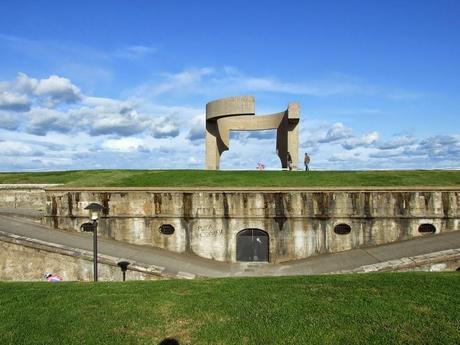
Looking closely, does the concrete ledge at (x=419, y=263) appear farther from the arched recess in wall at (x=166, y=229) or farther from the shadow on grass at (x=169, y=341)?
the shadow on grass at (x=169, y=341)

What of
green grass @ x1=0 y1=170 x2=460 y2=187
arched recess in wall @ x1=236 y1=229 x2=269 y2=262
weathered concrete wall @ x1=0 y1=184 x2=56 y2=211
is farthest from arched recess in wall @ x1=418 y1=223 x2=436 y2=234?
weathered concrete wall @ x1=0 y1=184 x2=56 y2=211

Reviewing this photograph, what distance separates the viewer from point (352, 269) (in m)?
16.2

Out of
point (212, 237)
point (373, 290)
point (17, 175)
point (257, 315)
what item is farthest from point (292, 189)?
point (17, 175)

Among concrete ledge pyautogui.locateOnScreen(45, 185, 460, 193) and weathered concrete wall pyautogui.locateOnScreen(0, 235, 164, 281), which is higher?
concrete ledge pyautogui.locateOnScreen(45, 185, 460, 193)

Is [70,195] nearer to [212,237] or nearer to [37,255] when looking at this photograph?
[37,255]

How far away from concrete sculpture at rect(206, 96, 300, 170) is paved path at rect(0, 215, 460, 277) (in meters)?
11.9

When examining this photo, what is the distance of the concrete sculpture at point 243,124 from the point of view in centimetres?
2908

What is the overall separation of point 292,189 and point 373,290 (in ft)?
34.0

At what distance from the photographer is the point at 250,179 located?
22438 millimetres

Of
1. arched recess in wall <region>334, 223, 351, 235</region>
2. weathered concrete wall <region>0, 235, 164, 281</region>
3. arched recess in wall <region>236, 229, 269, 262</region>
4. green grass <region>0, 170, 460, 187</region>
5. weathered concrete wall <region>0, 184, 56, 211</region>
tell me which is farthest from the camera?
weathered concrete wall <region>0, 184, 56, 211</region>

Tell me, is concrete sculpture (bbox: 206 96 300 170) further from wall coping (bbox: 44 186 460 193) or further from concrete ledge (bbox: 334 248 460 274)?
concrete ledge (bbox: 334 248 460 274)

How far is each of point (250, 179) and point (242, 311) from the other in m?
14.3

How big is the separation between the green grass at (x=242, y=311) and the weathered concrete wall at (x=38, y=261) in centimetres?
587

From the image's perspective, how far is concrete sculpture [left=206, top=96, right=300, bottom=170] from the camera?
29.1 metres
